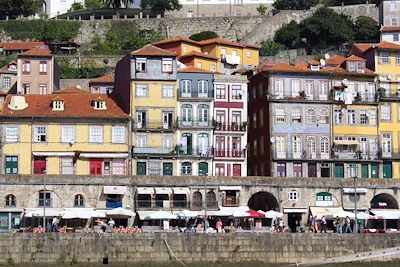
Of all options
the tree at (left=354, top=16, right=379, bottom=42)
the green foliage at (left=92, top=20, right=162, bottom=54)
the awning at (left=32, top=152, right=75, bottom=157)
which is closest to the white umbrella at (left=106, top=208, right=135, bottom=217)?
the awning at (left=32, top=152, right=75, bottom=157)

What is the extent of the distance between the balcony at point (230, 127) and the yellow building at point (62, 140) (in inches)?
218

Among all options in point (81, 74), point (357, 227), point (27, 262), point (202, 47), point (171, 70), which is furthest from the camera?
point (81, 74)

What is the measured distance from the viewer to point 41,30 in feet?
331

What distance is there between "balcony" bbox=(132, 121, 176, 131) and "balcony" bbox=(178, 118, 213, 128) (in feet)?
1.67

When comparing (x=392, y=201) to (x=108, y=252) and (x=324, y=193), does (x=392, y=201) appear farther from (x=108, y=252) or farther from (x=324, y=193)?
(x=108, y=252)

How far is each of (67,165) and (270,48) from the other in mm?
38769

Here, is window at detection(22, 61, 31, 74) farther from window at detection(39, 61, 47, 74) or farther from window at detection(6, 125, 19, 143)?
window at detection(6, 125, 19, 143)

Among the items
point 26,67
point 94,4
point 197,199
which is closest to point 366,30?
point 94,4

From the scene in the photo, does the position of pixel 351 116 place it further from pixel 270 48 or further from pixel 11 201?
pixel 270 48

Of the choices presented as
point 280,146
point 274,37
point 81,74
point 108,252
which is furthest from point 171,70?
point 274,37

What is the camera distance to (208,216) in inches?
2245

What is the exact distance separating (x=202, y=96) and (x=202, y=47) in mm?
19807

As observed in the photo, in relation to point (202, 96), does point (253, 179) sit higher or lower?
lower

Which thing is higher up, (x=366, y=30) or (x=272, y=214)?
(x=366, y=30)
